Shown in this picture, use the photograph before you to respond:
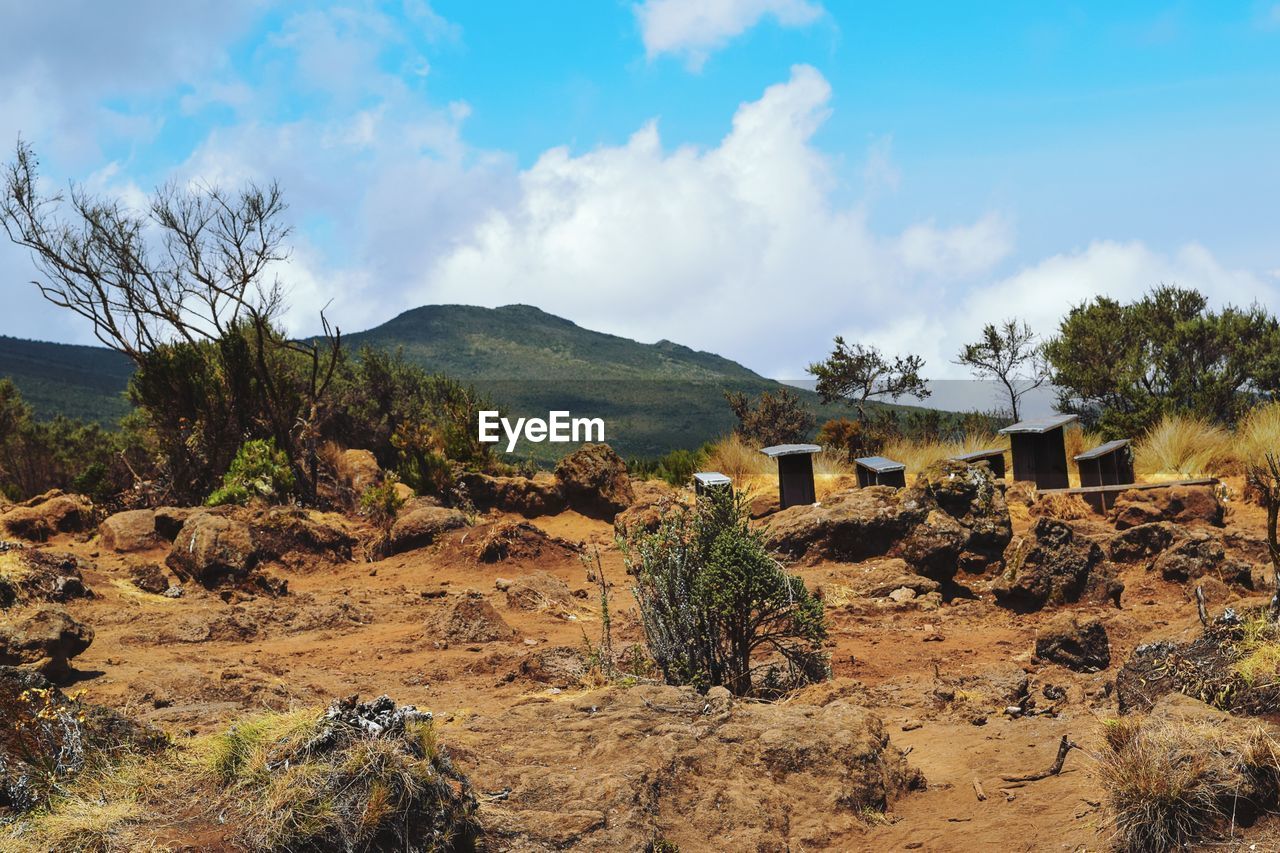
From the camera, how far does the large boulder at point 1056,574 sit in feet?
35.3

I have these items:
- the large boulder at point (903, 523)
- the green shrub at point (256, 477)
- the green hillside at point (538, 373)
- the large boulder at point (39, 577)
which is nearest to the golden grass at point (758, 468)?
the large boulder at point (903, 523)

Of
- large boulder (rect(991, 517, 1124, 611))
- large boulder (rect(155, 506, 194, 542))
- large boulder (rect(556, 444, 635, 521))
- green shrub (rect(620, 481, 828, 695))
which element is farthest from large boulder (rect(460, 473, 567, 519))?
green shrub (rect(620, 481, 828, 695))

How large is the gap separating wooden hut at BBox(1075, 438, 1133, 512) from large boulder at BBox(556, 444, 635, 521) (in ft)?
23.6

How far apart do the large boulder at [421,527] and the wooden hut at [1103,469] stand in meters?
9.46

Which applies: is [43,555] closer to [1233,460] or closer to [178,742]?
[178,742]

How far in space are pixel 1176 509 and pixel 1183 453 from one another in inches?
220

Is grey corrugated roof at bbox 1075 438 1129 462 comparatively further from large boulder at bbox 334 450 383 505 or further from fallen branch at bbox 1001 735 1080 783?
fallen branch at bbox 1001 735 1080 783

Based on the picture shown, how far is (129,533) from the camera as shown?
15.9m

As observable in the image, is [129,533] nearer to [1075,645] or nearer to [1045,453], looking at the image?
[1075,645]

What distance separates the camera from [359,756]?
455 centimetres

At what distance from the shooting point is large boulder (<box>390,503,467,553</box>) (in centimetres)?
1636

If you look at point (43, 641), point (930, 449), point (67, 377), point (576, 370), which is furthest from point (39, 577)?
point (576, 370)

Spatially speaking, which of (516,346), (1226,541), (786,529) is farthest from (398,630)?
(516,346)

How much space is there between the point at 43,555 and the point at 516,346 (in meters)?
83.9
